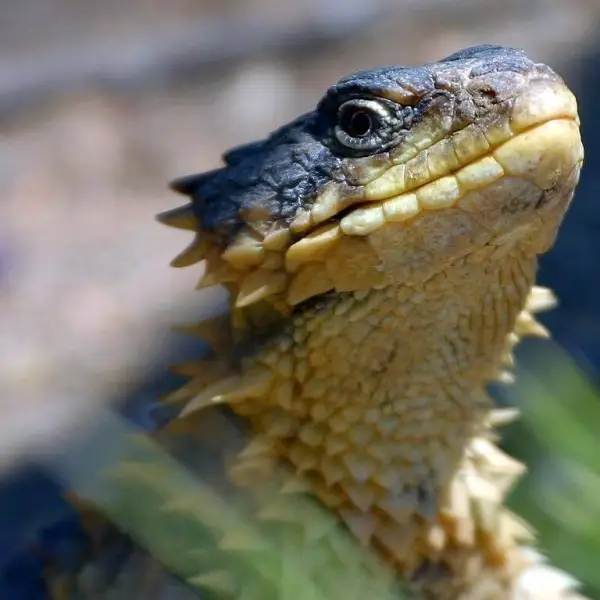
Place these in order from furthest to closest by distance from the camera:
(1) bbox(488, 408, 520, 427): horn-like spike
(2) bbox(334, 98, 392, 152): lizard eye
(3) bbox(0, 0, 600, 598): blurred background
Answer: (3) bbox(0, 0, 600, 598): blurred background, (1) bbox(488, 408, 520, 427): horn-like spike, (2) bbox(334, 98, 392, 152): lizard eye

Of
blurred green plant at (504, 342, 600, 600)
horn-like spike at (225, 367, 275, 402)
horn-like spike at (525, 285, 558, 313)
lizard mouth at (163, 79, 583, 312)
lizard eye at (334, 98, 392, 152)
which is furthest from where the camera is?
horn-like spike at (525, 285, 558, 313)

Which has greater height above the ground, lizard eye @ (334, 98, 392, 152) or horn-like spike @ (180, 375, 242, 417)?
lizard eye @ (334, 98, 392, 152)

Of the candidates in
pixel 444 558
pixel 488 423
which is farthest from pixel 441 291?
pixel 444 558

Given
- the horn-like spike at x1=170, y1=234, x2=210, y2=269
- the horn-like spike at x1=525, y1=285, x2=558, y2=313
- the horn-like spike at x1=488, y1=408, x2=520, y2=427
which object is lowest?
the horn-like spike at x1=488, y1=408, x2=520, y2=427

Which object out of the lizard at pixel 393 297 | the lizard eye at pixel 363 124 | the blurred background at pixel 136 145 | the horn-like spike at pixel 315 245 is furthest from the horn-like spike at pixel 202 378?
the blurred background at pixel 136 145

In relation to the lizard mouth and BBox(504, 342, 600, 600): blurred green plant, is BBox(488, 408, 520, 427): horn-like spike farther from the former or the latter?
the lizard mouth

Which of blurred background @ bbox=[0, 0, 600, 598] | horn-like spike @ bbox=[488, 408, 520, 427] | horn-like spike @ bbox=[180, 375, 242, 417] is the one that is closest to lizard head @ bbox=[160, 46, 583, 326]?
horn-like spike @ bbox=[180, 375, 242, 417]

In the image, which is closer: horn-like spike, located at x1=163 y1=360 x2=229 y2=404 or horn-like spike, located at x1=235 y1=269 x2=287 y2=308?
horn-like spike, located at x1=235 y1=269 x2=287 y2=308

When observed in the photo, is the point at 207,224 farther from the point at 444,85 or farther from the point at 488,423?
the point at 488,423

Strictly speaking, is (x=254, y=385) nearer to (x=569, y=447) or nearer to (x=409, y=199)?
(x=409, y=199)
